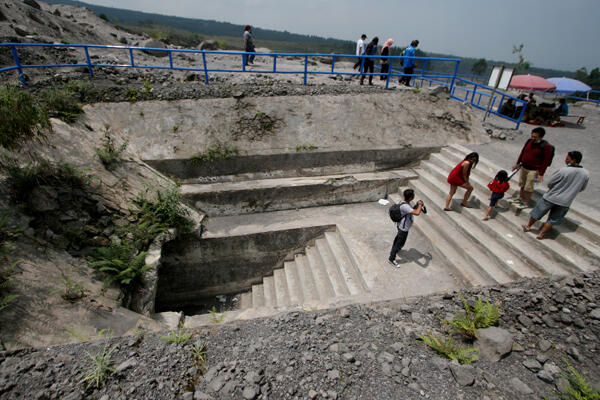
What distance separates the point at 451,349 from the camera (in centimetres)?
346

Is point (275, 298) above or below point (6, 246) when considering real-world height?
below

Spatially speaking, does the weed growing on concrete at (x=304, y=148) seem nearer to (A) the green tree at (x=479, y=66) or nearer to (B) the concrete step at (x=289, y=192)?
(B) the concrete step at (x=289, y=192)

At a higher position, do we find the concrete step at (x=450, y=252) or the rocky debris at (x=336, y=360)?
the rocky debris at (x=336, y=360)

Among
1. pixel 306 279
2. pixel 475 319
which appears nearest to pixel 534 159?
pixel 475 319

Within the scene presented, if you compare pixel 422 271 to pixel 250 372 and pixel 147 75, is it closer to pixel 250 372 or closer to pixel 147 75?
pixel 250 372

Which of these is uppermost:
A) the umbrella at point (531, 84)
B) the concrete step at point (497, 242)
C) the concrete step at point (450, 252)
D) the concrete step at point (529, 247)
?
the umbrella at point (531, 84)

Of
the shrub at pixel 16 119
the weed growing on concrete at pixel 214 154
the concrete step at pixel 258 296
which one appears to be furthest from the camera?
the weed growing on concrete at pixel 214 154

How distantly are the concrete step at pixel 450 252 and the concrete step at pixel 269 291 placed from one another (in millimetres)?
3900

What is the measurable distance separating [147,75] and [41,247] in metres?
8.10

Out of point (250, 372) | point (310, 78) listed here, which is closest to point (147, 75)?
point (310, 78)

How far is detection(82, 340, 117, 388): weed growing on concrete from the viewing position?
310 cm

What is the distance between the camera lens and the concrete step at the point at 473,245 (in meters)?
5.26

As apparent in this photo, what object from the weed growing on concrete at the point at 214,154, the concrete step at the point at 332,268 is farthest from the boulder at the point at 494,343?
the weed growing on concrete at the point at 214,154

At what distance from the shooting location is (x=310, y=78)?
13906 mm
